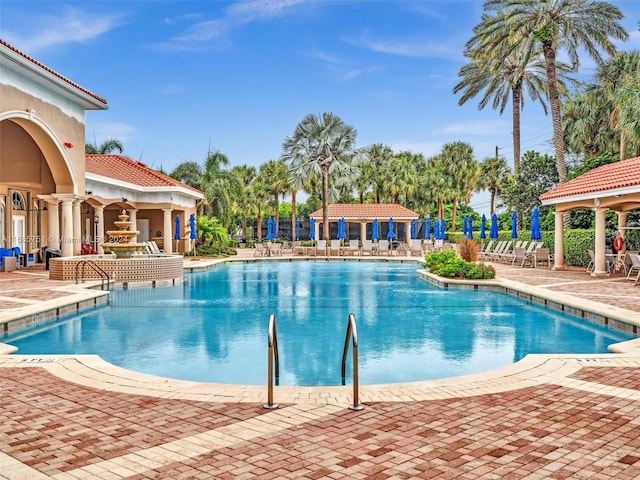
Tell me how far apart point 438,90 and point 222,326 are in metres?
40.6

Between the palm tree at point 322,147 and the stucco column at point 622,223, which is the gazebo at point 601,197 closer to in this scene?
the stucco column at point 622,223

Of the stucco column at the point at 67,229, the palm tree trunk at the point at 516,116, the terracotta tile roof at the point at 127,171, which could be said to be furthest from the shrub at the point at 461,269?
the palm tree trunk at the point at 516,116

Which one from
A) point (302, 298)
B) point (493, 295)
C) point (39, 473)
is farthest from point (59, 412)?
point (493, 295)

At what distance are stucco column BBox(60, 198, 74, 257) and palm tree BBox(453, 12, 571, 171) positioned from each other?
71.2ft

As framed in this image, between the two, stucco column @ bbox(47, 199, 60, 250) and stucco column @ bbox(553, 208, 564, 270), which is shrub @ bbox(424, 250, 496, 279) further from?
stucco column @ bbox(47, 199, 60, 250)

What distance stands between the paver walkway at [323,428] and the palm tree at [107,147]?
132 ft

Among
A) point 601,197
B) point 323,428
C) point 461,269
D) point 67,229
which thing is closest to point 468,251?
point 461,269

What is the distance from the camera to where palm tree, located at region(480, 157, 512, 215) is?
50.0 m

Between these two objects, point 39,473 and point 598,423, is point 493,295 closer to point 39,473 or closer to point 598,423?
point 598,423

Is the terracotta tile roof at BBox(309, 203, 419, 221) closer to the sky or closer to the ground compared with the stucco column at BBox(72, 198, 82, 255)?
closer to the sky

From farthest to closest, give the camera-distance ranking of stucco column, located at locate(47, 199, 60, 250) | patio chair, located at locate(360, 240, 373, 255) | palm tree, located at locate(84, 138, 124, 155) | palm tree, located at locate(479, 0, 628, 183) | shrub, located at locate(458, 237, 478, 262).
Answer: palm tree, located at locate(84, 138, 124, 155) < patio chair, located at locate(360, 240, 373, 255) < palm tree, located at locate(479, 0, 628, 183) < stucco column, located at locate(47, 199, 60, 250) < shrub, located at locate(458, 237, 478, 262)

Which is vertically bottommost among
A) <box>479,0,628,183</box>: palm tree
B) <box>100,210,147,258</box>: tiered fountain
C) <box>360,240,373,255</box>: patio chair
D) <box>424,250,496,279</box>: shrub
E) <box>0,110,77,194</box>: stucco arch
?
<box>424,250,496,279</box>: shrub

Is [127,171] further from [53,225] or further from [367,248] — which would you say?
[367,248]

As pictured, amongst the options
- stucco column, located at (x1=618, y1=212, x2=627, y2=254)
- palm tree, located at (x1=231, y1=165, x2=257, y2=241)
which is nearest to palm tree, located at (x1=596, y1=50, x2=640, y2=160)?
stucco column, located at (x1=618, y1=212, x2=627, y2=254)
